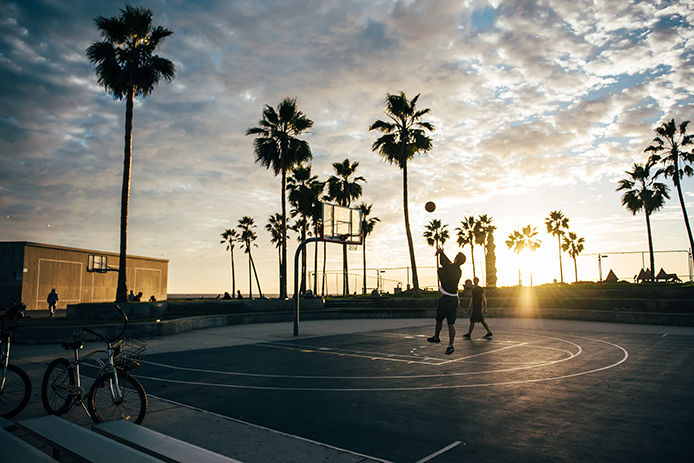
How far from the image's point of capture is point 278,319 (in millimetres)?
26719

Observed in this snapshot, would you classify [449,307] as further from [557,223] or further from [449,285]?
[557,223]

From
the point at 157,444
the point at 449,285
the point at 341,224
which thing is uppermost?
the point at 341,224

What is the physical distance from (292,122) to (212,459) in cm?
3214

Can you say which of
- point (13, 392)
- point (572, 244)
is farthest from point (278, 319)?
point (572, 244)

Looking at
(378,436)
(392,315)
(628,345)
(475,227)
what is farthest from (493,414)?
(475,227)

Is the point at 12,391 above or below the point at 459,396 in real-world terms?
above

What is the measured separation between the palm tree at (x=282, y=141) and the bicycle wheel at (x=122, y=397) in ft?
91.2

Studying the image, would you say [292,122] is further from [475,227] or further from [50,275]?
[475,227]

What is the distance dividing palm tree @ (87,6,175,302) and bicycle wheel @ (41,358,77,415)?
695 inches

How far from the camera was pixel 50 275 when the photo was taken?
3716 centimetres

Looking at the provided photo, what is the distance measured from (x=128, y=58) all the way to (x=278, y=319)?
56.0ft

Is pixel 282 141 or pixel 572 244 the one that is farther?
pixel 572 244

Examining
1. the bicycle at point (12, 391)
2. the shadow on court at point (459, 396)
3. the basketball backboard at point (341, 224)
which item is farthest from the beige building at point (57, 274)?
the bicycle at point (12, 391)

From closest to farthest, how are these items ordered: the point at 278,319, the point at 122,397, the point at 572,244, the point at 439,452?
the point at 439,452 < the point at 122,397 < the point at 278,319 < the point at 572,244
